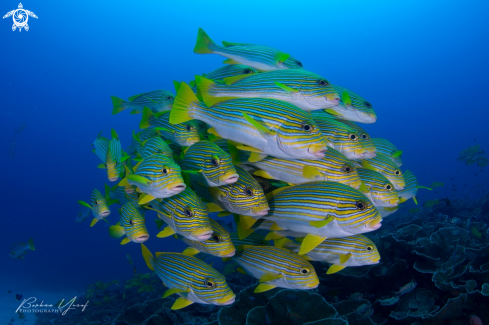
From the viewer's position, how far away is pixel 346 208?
2238 mm

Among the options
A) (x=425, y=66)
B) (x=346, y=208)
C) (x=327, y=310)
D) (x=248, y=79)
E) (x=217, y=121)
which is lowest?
(x=327, y=310)

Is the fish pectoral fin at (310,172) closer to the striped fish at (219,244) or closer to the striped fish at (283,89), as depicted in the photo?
the striped fish at (283,89)

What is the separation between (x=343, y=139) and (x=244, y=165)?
42.0 inches

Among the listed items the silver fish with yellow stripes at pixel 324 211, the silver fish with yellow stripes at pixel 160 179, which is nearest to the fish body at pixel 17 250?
the silver fish with yellow stripes at pixel 160 179

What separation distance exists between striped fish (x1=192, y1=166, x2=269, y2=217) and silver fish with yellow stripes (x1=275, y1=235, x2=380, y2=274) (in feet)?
3.00

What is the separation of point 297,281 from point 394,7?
373ft

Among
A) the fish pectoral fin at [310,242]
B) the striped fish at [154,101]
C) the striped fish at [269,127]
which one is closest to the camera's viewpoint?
the striped fish at [269,127]

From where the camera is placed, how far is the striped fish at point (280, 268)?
2.62 meters

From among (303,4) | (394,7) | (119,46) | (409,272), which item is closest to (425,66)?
(394,7)

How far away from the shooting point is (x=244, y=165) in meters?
2.89

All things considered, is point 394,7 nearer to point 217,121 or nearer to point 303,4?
point 303,4

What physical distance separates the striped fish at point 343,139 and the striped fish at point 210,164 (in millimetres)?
1080

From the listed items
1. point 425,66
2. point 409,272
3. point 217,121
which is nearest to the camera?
point 217,121

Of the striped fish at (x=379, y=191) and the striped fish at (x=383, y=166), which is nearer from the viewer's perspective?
the striped fish at (x=379, y=191)
